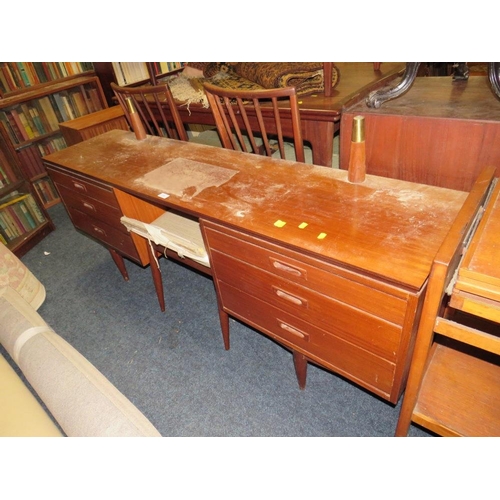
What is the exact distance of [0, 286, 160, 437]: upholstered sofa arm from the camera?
0.71m

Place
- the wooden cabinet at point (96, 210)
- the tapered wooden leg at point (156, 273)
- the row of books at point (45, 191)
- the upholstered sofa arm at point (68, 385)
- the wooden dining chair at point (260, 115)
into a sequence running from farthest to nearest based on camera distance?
the row of books at point (45, 191)
the tapered wooden leg at point (156, 273)
the wooden cabinet at point (96, 210)
the wooden dining chair at point (260, 115)
the upholstered sofa arm at point (68, 385)

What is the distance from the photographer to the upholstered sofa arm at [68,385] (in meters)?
0.71

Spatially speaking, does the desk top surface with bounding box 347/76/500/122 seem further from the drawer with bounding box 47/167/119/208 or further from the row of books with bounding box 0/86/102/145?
the row of books with bounding box 0/86/102/145

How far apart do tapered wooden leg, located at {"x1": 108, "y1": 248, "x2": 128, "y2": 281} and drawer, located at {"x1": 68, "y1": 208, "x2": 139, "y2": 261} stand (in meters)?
0.14

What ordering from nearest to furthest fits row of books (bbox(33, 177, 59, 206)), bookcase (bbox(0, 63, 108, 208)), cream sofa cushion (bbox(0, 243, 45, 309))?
cream sofa cushion (bbox(0, 243, 45, 309)) < bookcase (bbox(0, 63, 108, 208)) < row of books (bbox(33, 177, 59, 206))

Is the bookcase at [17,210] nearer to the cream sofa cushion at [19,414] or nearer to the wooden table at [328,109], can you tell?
the wooden table at [328,109]

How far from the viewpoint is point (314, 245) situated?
84 cm

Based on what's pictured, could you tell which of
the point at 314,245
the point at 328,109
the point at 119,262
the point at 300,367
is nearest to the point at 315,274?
the point at 314,245

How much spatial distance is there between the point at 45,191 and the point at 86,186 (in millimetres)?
1730

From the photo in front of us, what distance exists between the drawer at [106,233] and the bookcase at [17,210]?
883mm

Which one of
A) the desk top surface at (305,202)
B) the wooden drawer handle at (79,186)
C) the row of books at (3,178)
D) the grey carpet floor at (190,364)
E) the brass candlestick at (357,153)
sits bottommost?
the grey carpet floor at (190,364)

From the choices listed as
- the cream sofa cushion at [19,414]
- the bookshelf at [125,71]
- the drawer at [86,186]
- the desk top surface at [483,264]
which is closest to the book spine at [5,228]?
the drawer at [86,186]

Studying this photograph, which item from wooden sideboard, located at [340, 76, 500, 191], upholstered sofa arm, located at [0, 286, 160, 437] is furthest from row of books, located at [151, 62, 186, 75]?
upholstered sofa arm, located at [0, 286, 160, 437]

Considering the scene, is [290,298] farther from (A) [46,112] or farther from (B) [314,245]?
(A) [46,112]
